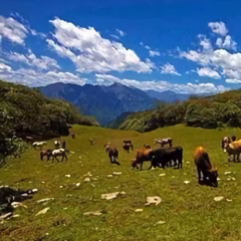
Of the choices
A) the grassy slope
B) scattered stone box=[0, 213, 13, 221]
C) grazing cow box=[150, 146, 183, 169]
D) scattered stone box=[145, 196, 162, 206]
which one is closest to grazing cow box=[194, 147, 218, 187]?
the grassy slope

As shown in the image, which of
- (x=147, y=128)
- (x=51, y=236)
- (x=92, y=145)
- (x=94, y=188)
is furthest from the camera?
(x=147, y=128)

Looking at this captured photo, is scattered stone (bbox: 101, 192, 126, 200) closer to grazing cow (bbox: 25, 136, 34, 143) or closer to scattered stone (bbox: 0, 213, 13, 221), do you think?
scattered stone (bbox: 0, 213, 13, 221)

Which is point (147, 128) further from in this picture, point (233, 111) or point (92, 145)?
point (92, 145)

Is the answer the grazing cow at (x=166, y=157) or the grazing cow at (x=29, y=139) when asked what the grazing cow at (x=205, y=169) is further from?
the grazing cow at (x=29, y=139)

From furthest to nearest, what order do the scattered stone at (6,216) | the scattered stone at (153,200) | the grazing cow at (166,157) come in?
the grazing cow at (166,157), the scattered stone at (6,216), the scattered stone at (153,200)

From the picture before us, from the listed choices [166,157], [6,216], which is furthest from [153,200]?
[166,157]

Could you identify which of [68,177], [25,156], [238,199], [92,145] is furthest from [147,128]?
[238,199]

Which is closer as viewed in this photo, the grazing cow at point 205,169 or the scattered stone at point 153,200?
the scattered stone at point 153,200

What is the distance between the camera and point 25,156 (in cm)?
4888

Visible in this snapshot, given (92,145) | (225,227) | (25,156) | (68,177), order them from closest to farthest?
(225,227)
(68,177)
(25,156)
(92,145)

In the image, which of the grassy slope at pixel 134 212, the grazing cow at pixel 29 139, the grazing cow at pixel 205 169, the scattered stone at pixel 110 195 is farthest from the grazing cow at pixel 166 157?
the grazing cow at pixel 29 139

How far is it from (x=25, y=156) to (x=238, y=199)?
1438 inches

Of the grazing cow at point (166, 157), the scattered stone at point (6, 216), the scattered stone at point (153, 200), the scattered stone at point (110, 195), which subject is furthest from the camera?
the grazing cow at point (166, 157)

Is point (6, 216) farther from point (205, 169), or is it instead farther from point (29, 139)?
point (29, 139)
